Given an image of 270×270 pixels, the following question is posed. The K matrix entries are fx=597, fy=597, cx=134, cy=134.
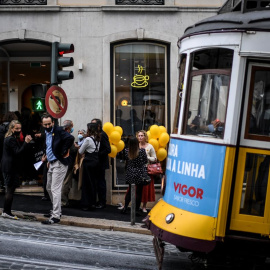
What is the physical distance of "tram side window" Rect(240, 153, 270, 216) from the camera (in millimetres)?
6734

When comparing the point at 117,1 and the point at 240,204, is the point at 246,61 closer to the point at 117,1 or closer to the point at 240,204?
the point at 240,204

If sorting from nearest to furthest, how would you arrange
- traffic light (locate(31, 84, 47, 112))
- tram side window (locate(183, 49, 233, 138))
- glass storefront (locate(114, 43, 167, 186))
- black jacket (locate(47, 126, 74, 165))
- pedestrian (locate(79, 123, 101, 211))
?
1. tram side window (locate(183, 49, 233, 138))
2. black jacket (locate(47, 126, 74, 165))
3. traffic light (locate(31, 84, 47, 112))
4. pedestrian (locate(79, 123, 101, 211))
5. glass storefront (locate(114, 43, 167, 186))

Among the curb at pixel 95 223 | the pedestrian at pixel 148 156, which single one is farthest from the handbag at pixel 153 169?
the curb at pixel 95 223

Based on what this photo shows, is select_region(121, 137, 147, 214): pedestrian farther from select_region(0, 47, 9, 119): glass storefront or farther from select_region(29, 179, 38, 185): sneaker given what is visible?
select_region(0, 47, 9, 119): glass storefront

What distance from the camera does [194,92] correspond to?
7.20 m

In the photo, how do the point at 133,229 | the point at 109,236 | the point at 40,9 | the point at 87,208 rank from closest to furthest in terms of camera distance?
the point at 109,236
the point at 133,229
the point at 87,208
the point at 40,9

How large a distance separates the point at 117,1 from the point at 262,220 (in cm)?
958

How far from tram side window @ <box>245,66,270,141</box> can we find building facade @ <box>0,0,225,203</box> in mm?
8309

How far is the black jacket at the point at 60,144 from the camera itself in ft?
35.3

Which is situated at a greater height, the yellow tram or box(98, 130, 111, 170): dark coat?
the yellow tram

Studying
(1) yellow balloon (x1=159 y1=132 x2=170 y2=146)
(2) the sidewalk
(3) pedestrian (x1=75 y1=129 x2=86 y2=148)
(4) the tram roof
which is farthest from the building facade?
(4) the tram roof

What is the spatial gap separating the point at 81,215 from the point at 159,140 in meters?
2.70

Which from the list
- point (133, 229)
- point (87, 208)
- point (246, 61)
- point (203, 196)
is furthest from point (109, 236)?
point (246, 61)

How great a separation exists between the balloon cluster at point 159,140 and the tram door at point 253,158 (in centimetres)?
671
